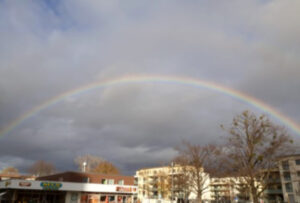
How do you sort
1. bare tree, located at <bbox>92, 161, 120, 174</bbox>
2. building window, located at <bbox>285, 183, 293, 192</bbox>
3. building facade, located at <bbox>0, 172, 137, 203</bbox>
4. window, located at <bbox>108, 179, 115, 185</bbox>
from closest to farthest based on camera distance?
building facade, located at <bbox>0, 172, 137, 203</bbox>, window, located at <bbox>108, 179, 115, 185</bbox>, building window, located at <bbox>285, 183, 293, 192</bbox>, bare tree, located at <bbox>92, 161, 120, 174</bbox>

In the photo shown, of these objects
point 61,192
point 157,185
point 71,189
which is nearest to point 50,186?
point 61,192

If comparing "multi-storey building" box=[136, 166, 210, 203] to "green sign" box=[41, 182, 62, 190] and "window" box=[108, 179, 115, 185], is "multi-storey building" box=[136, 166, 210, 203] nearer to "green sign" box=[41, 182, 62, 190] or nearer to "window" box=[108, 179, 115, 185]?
"window" box=[108, 179, 115, 185]

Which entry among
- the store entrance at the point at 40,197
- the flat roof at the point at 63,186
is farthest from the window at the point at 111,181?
the store entrance at the point at 40,197

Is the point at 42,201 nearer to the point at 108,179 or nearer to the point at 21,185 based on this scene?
the point at 21,185

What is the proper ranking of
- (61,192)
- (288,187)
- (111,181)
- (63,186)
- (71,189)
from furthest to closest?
(288,187)
(111,181)
(61,192)
(71,189)
(63,186)

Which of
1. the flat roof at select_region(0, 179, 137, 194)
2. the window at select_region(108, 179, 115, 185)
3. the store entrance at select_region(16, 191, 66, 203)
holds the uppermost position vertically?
the window at select_region(108, 179, 115, 185)

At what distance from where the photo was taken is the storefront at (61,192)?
4219 centimetres

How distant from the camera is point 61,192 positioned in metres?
48.1

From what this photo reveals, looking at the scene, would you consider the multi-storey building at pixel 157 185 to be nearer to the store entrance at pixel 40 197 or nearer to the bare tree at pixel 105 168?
the bare tree at pixel 105 168

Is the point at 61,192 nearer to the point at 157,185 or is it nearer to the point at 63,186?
the point at 63,186

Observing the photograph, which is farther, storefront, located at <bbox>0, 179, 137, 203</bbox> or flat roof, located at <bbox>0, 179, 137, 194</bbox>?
storefront, located at <bbox>0, 179, 137, 203</bbox>

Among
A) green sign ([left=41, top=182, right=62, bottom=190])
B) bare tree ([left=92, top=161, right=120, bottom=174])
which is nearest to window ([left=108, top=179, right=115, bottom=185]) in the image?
green sign ([left=41, top=182, right=62, bottom=190])

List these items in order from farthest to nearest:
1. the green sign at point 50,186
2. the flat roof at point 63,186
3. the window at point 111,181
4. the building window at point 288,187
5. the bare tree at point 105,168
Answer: the bare tree at point 105,168, the building window at point 288,187, the window at point 111,181, the green sign at point 50,186, the flat roof at point 63,186

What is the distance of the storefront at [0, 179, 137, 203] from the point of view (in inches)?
1661
